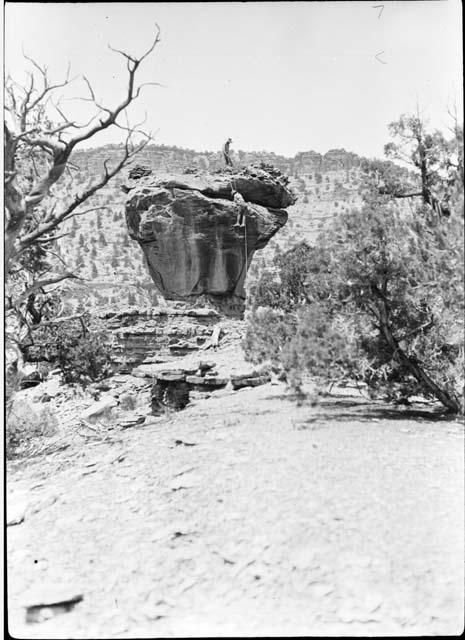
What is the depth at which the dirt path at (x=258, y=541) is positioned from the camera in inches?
167

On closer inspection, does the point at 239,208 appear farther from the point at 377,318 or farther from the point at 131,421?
the point at 377,318

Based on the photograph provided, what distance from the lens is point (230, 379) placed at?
1015 centimetres

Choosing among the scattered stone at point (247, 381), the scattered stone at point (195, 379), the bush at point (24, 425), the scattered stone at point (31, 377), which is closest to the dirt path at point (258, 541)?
the bush at point (24, 425)

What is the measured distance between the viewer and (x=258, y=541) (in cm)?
443

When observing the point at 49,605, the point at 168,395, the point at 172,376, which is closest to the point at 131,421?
the point at 172,376

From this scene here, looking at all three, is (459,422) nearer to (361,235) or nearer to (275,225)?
(361,235)

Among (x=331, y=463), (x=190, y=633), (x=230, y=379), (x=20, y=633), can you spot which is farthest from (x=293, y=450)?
(x=230, y=379)

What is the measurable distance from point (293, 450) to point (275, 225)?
51.0ft

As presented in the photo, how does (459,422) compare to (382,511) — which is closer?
(382,511)

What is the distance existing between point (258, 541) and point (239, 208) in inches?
607

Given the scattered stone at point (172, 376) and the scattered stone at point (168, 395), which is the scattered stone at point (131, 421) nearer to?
the scattered stone at point (168, 395)

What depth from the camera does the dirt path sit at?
4.25 m

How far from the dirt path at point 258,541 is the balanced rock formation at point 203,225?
41.0ft

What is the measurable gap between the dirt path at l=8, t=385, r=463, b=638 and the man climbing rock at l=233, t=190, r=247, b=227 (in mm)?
14307
